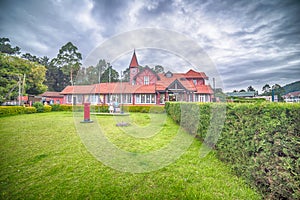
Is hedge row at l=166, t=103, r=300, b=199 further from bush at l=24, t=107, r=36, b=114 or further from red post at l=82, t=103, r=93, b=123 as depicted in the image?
bush at l=24, t=107, r=36, b=114

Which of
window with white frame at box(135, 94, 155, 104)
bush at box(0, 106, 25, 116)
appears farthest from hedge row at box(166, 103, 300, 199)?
window with white frame at box(135, 94, 155, 104)

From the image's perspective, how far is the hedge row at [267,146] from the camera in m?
1.97

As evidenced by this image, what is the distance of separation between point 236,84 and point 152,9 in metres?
9.99

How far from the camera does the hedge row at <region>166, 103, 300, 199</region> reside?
1.97 meters

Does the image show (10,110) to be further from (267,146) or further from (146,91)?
(267,146)

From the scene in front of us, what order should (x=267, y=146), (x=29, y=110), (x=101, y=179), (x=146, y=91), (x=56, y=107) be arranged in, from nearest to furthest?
(x=267, y=146) < (x=101, y=179) < (x=29, y=110) < (x=56, y=107) < (x=146, y=91)

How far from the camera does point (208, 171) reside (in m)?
3.26

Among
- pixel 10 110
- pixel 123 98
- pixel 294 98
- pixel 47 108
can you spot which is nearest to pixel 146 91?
pixel 123 98

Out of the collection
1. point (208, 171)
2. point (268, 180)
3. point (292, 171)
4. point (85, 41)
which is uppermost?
point (85, 41)

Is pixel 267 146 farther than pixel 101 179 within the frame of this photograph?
No

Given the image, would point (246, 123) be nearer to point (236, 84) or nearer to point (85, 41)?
point (85, 41)

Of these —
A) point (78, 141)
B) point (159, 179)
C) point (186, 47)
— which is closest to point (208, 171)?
point (159, 179)

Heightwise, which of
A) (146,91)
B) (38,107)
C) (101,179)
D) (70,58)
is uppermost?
(70,58)

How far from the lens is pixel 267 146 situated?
2.28 meters
